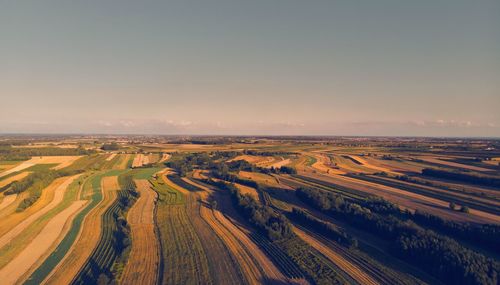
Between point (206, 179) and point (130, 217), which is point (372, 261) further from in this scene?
point (206, 179)

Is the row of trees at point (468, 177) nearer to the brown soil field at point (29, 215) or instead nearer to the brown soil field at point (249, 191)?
the brown soil field at point (249, 191)

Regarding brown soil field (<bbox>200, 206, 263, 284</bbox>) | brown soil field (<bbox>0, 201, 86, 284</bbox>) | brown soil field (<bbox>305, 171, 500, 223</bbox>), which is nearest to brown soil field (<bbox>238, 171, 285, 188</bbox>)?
brown soil field (<bbox>305, 171, 500, 223</bbox>)

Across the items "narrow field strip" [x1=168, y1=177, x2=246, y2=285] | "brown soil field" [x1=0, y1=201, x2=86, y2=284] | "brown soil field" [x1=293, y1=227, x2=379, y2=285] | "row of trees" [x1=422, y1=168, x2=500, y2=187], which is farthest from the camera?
"row of trees" [x1=422, y1=168, x2=500, y2=187]

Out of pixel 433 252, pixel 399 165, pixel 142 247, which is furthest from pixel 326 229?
pixel 399 165

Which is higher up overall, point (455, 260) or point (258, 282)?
point (455, 260)

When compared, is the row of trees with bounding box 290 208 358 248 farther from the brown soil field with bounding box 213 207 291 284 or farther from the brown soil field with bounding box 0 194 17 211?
the brown soil field with bounding box 0 194 17 211

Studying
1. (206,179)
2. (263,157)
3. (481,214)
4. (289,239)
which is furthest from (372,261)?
(263,157)
